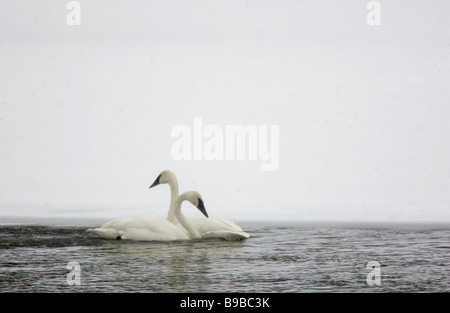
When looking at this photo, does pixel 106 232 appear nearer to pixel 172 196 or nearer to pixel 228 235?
pixel 172 196

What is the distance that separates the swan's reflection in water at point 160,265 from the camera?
1046 cm

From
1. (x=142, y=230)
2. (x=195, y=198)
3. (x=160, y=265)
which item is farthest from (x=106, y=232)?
(x=160, y=265)

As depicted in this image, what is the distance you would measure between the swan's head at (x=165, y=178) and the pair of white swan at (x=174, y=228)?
0.62 meters

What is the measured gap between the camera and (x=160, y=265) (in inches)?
466

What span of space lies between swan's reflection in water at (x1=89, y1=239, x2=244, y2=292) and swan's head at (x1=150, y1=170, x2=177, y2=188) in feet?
6.28

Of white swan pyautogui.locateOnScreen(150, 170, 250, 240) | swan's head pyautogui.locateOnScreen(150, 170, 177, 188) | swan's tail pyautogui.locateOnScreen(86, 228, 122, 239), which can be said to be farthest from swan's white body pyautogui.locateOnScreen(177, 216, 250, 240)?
swan's tail pyautogui.locateOnScreen(86, 228, 122, 239)

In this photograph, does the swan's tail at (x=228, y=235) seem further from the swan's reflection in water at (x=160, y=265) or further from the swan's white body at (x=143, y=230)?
the swan's white body at (x=143, y=230)

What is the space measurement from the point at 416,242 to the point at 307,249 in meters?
2.29

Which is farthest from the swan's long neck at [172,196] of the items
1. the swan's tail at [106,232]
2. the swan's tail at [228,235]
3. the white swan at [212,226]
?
the swan's tail at [106,232]

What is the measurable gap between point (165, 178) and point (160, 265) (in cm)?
472

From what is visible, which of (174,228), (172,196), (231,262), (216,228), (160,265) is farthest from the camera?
(172,196)
